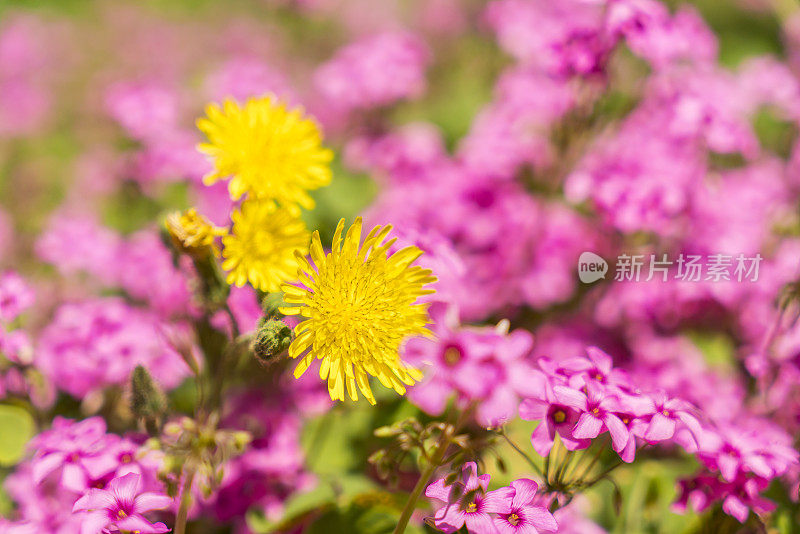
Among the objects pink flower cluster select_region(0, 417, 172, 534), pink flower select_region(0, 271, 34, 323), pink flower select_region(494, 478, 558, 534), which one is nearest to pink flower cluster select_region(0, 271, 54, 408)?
pink flower select_region(0, 271, 34, 323)

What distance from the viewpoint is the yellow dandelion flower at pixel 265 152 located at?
80 centimetres

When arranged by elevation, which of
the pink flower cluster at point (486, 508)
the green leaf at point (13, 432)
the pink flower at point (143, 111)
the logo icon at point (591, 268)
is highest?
the pink flower at point (143, 111)

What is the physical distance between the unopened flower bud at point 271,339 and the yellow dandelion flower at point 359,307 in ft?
0.11

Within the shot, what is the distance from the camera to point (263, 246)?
0.76m

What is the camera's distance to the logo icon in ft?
4.19

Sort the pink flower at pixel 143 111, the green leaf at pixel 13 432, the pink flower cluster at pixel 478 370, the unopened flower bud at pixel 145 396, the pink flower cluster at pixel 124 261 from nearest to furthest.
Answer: the pink flower cluster at pixel 478 370
the unopened flower bud at pixel 145 396
the green leaf at pixel 13 432
the pink flower cluster at pixel 124 261
the pink flower at pixel 143 111

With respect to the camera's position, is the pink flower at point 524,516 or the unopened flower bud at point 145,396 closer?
the pink flower at point 524,516

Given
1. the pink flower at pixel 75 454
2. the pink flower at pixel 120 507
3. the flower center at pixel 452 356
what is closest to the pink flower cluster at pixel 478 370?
the flower center at pixel 452 356

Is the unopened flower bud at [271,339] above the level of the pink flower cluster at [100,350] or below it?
above

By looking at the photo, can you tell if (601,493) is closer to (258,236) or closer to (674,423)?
(674,423)

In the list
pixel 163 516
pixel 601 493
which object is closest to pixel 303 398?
pixel 163 516

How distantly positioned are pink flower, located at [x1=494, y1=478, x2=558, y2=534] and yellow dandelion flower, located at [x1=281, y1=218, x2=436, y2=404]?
0.60 feet

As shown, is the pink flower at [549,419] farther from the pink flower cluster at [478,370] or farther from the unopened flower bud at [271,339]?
the unopened flower bud at [271,339]

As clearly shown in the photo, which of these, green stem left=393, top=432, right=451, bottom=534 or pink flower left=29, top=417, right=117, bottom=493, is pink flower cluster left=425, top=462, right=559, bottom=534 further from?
pink flower left=29, top=417, right=117, bottom=493
